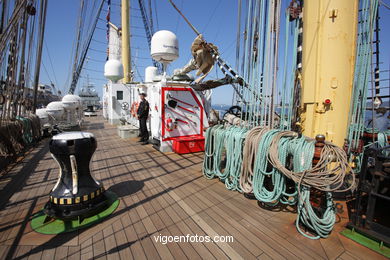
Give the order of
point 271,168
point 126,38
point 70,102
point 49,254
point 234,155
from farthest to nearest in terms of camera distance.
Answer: point 126,38 → point 70,102 → point 234,155 → point 271,168 → point 49,254

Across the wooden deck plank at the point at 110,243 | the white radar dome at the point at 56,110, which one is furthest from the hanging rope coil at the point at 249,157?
the white radar dome at the point at 56,110

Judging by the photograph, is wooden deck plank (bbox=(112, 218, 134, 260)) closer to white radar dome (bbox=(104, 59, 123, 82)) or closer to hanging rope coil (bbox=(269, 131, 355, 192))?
hanging rope coil (bbox=(269, 131, 355, 192))

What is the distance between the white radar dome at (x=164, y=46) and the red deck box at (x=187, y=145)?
7.91ft

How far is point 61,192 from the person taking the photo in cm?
238

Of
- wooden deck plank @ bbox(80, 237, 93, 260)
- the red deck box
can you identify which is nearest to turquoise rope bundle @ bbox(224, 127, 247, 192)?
wooden deck plank @ bbox(80, 237, 93, 260)

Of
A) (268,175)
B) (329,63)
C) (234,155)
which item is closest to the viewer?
(268,175)

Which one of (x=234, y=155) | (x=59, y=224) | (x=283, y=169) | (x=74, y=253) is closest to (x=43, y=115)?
(x=59, y=224)

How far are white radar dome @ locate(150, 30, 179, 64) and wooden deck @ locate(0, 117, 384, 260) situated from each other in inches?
140

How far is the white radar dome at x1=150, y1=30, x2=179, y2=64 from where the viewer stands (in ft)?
18.6

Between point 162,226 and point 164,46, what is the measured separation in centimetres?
485

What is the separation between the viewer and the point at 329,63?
2.78m

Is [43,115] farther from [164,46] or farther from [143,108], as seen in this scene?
[164,46]

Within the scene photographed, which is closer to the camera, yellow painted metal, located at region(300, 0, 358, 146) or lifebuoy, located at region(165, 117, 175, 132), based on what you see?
yellow painted metal, located at region(300, 0, 358, 146)

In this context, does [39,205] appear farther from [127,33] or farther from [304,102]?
[127,33]
